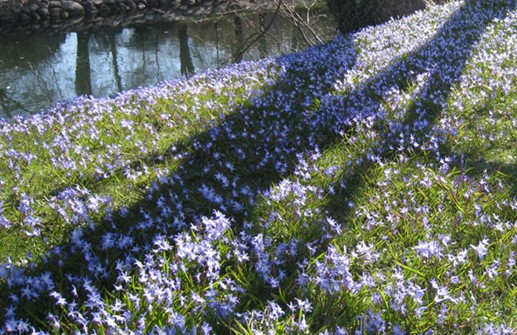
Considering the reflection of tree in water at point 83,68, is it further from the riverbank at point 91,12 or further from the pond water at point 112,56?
Answer: the riverbank at point 91,12

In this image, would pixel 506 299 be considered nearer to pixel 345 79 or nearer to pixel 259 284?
pixel 259 284

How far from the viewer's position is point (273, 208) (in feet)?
11.3

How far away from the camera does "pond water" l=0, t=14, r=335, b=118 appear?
13922mm

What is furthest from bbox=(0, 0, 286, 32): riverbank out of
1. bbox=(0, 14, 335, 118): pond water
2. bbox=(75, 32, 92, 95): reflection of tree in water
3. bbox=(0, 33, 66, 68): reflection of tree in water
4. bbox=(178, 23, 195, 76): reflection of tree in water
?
bbox=(75, 32, 92, 95): reflection of tree in water

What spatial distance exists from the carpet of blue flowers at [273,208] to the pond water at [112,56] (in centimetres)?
692

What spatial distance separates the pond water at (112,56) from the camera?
13.9m

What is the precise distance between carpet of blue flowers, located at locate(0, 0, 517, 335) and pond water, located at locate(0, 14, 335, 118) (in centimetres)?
692

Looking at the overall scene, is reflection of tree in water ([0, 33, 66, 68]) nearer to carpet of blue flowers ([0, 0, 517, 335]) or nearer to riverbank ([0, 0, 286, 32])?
riverbank ([0, 0, 286, 32])

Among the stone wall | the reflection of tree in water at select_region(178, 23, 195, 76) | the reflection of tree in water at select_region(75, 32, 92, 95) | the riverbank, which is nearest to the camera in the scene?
the reflection of tree in water at select_region(75, 32, 92, 95)

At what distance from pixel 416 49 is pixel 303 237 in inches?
219

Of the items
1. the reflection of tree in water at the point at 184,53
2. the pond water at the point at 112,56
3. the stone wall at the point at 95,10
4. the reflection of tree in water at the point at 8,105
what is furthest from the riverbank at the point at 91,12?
the reflection of tree in water at the point at 8,105

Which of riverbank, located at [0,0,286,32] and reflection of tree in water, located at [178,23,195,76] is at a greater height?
riverbank, located at [0,0,286,32]

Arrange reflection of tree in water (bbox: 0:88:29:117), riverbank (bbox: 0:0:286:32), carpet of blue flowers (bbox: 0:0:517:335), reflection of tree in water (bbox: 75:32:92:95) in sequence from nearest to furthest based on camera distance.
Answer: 1. carpet of blue flowers (bbox: 0:0:517:335)
2. reflection of tree in water (bbox: 0:88:29:117)
3. reflection of tree in water (bbox: 75:32:92:95)
4. riverbank (bbox: 0:0:286:32)

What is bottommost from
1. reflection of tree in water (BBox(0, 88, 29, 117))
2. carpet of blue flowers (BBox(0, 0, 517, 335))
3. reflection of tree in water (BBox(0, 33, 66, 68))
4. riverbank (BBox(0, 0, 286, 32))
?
reflection of tree in water (BBox(0, 88, 29, 117))
